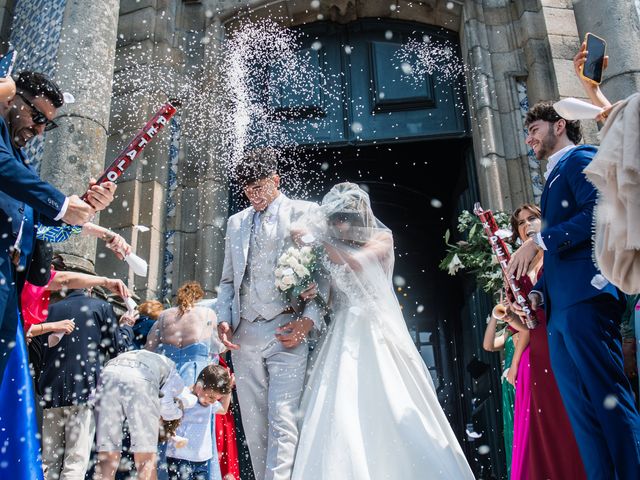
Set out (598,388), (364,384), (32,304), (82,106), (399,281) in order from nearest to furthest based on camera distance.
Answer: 1. (598,388)
2. (32,304)
3. (364,384)
4. (82,106)
5. (399,281)

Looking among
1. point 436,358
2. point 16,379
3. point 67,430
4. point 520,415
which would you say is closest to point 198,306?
point 67,430

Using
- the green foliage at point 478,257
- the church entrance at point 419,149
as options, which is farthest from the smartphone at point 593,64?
the church entrance at point 419,149

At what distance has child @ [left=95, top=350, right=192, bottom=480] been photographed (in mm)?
4738

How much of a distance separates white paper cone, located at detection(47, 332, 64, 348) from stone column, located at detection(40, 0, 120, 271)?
3.18 feet

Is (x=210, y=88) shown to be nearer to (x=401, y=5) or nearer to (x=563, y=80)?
(x=401, y=5)

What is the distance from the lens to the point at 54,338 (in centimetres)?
495

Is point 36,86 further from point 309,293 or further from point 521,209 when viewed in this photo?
point 521,209

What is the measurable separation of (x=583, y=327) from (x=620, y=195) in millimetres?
1184

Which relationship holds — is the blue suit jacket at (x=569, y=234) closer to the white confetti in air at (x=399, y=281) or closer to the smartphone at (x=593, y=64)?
the smartphone at (x=593, y=64)

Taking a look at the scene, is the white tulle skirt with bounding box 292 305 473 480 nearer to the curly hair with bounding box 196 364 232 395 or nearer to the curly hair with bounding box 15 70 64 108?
the curly hair with bounding box 196 364 232 395

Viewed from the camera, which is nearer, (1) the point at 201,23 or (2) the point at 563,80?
(2) the point at 563,80

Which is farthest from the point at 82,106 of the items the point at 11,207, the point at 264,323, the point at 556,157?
the point at 556,157

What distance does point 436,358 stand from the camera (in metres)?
10.9

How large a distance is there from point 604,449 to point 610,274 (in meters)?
1.18
